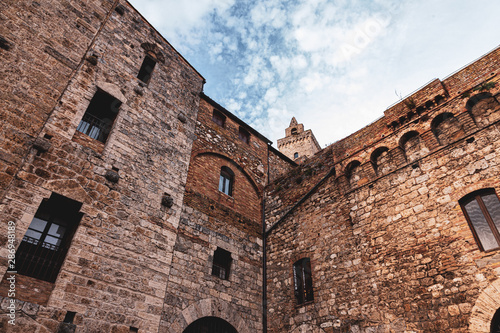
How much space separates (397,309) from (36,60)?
979cm

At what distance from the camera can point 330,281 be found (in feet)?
24.7

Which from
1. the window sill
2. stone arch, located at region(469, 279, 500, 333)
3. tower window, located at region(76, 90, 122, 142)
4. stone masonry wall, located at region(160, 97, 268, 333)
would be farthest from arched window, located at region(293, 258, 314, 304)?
tower window, located at region(76, 90, 122, 142)

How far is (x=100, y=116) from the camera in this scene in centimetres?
821

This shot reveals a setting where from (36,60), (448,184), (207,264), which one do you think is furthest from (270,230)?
(36,60)

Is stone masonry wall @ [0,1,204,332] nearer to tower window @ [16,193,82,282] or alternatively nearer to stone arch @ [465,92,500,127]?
tower window @ [16,193,82,282]

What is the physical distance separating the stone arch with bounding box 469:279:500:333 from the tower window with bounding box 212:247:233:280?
582 cm

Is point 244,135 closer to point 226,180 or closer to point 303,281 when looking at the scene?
point 226,180

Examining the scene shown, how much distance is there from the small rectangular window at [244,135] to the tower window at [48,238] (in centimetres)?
720

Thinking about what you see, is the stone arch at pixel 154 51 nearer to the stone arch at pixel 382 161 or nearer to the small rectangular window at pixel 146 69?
the small rectangular window at pixel 146 69

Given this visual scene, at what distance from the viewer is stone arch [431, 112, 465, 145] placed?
6734mm

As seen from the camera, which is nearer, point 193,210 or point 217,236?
point 193,210

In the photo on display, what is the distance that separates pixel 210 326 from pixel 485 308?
5.91m

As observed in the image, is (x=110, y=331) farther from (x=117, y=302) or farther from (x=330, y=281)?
(x=330, y=281)

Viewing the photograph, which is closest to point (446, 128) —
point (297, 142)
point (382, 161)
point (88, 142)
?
point (382, 161)
